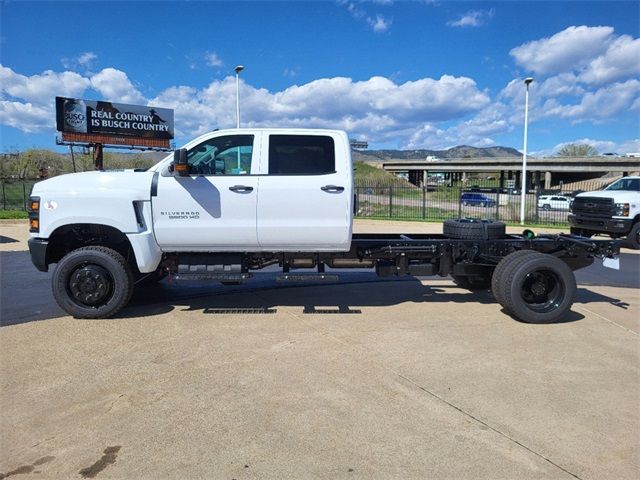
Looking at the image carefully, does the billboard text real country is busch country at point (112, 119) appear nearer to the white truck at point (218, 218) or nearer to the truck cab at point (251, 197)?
the white truck at point (218, 218)

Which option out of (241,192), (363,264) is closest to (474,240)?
(363,264)

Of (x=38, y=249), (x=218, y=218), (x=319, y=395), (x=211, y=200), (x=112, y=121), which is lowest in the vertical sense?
(x=319, y=395)

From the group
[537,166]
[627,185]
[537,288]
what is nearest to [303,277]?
[537,288]

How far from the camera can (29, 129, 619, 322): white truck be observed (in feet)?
19.6

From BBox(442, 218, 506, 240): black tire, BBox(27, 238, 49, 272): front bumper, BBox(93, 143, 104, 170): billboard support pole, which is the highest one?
BBox(93, 143, 104, 170): billboard support pole

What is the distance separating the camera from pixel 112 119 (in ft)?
A: 142

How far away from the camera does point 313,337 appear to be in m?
5.53

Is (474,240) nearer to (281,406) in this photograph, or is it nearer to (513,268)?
(513,268)

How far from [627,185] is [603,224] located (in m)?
1.97

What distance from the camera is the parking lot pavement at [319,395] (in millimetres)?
3152

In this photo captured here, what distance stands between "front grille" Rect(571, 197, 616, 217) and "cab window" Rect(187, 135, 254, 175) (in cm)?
1183

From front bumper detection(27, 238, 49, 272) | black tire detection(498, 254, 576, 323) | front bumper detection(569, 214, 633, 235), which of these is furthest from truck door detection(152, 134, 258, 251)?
front bumper detection(569, 214, 633, 235)

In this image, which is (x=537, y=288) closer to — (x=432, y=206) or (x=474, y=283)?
(x=474, y=283)

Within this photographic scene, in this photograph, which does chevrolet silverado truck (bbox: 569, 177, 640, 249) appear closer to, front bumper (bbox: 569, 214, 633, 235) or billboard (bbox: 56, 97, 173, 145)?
front bumper (bbox: 569, 214, 633, 235)
